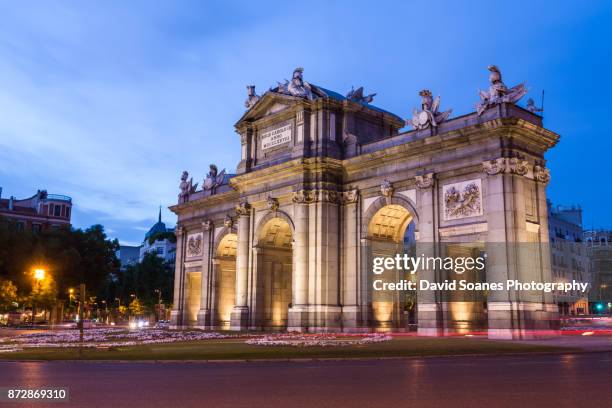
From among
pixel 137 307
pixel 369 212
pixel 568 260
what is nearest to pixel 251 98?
pixel 369 212

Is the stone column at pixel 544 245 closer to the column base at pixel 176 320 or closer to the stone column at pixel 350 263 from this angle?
the stone column at pixel 350 263

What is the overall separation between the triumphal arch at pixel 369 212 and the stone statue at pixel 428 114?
8 cm

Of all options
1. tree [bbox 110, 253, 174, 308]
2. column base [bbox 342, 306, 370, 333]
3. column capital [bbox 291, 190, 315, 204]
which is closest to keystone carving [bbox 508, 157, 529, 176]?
column base [bbox 342, 306, 370, 333]

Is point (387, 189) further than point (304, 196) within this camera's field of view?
No

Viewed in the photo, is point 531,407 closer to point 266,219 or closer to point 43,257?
point 266,219

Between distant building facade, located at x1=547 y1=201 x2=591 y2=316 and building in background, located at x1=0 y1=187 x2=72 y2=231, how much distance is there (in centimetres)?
8629

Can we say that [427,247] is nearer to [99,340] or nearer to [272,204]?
[272,204]

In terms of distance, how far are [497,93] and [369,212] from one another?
42.7ft

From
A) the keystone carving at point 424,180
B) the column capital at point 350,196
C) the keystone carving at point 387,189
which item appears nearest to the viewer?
the keystone carving at point 424,180

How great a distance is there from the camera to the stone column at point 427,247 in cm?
3941

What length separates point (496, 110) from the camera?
127ft

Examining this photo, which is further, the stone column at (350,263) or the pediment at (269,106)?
the pediment at (269,106)

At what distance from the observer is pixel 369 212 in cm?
4659

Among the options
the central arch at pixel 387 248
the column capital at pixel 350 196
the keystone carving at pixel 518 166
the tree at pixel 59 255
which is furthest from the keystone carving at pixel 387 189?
the tree at pixel 59 255
